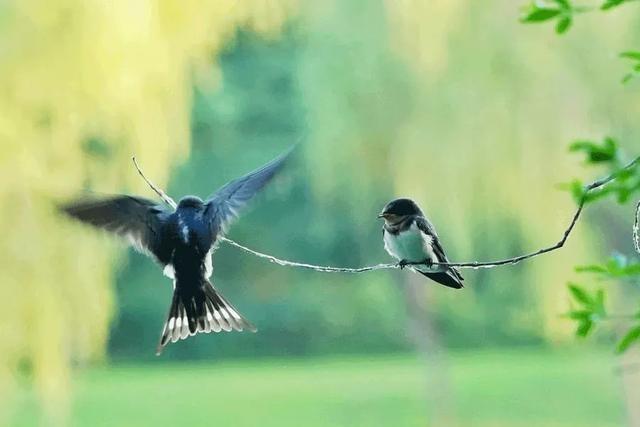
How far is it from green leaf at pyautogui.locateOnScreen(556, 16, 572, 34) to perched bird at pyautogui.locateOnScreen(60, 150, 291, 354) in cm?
32

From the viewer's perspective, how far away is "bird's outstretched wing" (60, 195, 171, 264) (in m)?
0.71

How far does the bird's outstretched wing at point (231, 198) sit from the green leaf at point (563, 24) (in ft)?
1.17

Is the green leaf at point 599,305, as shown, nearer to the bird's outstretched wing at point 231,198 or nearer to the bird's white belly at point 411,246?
the bird's white belly at point 411,246

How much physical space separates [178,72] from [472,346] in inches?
97.2

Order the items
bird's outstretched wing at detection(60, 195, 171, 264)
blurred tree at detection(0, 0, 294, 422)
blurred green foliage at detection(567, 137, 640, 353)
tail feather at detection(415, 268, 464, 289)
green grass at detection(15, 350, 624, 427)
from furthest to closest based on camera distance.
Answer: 1. green grass at detection(15, 350, 624, 427)
2. blurred tree at detection(0, 0, 294, 422)
3. bird's outstretched wing at detection(60, 195, 171, 264)
4. tail feather at detection(415, 268, 464, 289)
5. blurred green foliage at detection(567, 137, 640, 353)

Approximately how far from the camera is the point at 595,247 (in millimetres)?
3047

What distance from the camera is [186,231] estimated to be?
30.0 inches

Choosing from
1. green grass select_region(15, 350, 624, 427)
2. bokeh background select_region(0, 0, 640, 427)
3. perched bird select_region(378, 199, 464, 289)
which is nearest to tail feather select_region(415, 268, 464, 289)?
perched bird select_region(378, 199, 464, 289)

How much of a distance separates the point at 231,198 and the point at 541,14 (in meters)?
0.42

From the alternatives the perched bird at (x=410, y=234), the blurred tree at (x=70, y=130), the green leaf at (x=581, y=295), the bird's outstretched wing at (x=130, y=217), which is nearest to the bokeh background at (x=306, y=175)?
the blurred tree at (x=70, y=130)

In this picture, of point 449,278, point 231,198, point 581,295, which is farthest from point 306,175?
point 581,295

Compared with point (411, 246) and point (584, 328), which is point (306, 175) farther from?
point (584, 328)

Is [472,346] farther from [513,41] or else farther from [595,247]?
[513,41]

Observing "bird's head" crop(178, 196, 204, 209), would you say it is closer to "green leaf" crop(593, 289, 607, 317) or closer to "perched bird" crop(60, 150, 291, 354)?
"perched bird" crop(60, 150, 291, 354)
